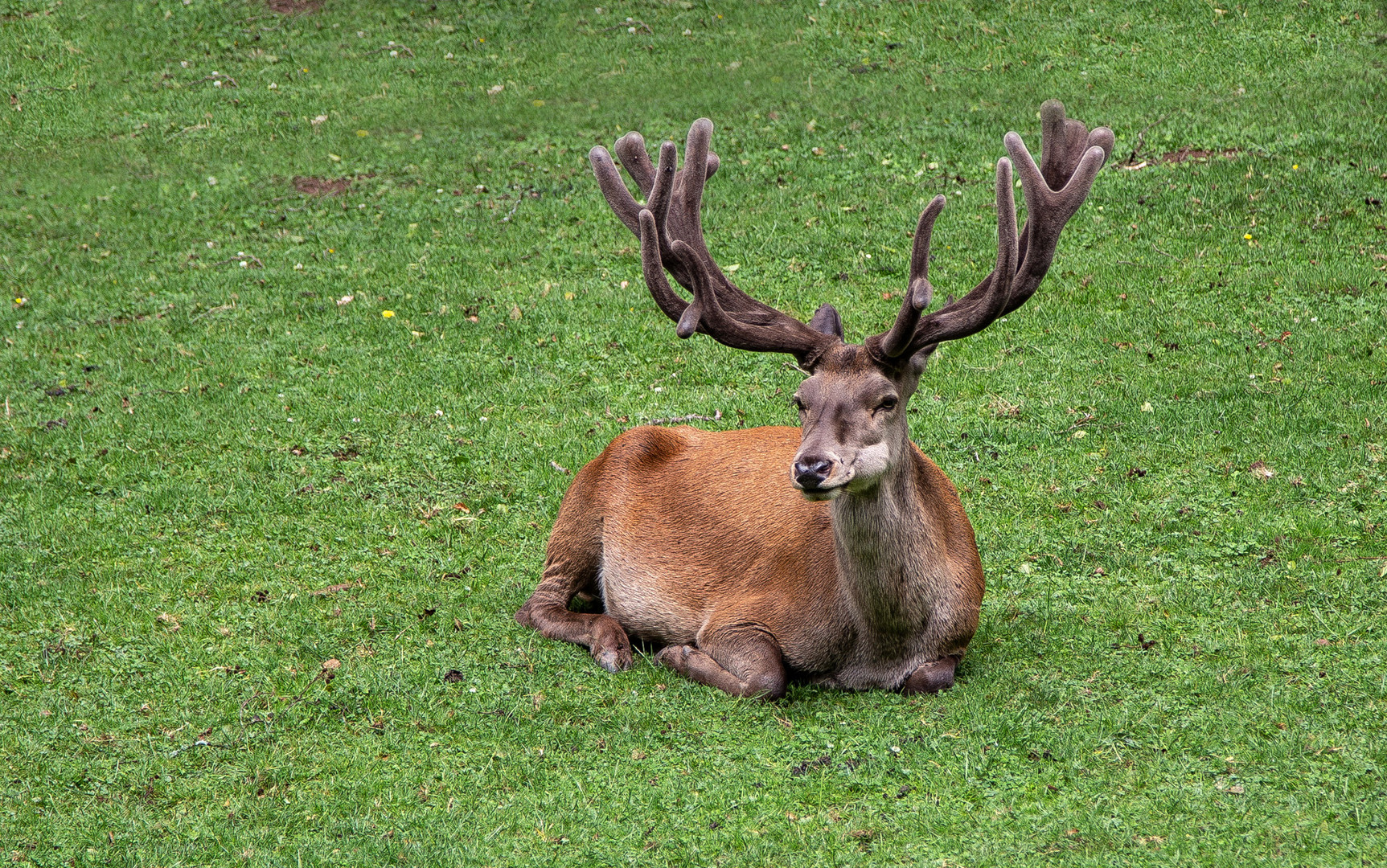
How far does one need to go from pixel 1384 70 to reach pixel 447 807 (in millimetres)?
12665

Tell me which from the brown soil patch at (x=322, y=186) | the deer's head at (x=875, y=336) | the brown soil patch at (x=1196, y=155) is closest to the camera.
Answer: the deer's head at (x=875, y=336)

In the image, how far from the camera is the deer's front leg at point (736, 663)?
20.2ft

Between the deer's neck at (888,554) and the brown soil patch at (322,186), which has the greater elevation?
the deer's neck at (888,554)

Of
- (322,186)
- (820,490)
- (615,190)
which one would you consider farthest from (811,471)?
(322,186)

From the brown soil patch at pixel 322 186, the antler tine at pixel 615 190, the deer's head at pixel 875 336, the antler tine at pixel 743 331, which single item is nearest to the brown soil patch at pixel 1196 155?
the deer's head at pixel 875 336

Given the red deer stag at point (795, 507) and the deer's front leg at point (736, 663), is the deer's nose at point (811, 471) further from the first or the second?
the deer's front leg at point (736, 663)

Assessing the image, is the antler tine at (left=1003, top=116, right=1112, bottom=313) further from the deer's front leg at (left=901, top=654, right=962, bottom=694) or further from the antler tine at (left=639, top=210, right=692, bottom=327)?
the deer's front leg at (left=901, top=654, right=962, bottom=694)

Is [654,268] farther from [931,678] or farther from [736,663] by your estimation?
[931,678]

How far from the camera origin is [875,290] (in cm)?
1089

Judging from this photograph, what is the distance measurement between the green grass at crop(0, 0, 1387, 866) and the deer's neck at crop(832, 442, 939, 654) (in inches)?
13.1

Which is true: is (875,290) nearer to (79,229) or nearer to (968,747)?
(968,747)

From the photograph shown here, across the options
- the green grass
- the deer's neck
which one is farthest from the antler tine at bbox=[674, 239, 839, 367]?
the green grass

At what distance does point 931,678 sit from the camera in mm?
5984

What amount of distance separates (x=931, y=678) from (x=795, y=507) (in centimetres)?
121
